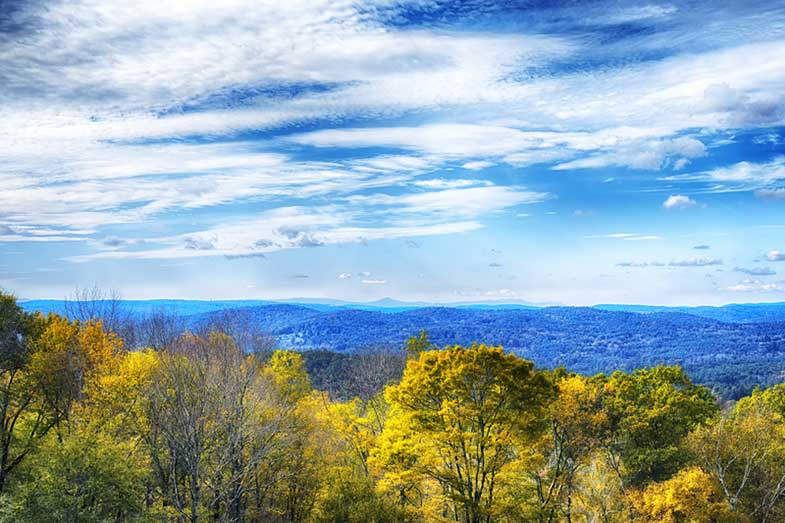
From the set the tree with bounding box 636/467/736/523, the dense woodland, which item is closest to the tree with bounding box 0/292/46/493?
the dense woodland

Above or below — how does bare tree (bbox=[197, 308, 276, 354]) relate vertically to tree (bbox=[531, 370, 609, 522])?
above

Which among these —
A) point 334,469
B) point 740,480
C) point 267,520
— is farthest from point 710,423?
point 267,520

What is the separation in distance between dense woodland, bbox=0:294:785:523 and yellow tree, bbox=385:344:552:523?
3.4 inches

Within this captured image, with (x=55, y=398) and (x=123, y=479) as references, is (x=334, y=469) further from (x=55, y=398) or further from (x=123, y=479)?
(x=55, y=398)

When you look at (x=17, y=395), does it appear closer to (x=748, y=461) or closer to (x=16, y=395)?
(x=16, y=395)

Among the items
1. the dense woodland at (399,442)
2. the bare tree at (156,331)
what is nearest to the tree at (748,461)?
the dense woodland at (399,442)

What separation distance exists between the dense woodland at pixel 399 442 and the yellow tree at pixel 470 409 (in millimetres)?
86

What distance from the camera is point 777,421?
4319 cm

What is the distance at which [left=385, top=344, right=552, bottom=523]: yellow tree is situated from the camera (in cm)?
3222

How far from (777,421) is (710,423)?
6285 millimetres

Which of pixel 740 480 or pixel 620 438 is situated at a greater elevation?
pixel 620 438

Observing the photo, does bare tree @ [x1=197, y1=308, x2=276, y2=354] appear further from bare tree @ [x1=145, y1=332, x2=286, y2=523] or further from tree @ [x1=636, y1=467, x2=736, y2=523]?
tree @ [x1=636, y1=467, x2=736, y2=523]

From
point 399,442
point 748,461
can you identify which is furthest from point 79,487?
point 748,461

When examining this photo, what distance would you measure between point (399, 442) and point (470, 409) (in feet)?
16.0
